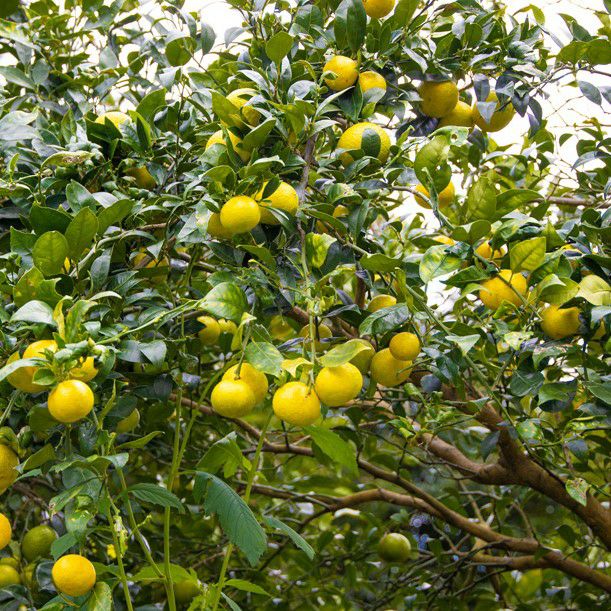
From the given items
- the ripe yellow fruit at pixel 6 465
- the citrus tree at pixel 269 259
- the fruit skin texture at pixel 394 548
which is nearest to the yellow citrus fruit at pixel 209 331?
the citrus tree at pixel 269 259

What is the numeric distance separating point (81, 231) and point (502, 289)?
1.70ft

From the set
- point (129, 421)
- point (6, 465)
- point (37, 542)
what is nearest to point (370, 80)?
point (129, 421)

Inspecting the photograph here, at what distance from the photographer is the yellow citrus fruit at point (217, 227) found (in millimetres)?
1023

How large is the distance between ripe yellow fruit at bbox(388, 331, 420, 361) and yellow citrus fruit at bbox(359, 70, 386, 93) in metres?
0.36

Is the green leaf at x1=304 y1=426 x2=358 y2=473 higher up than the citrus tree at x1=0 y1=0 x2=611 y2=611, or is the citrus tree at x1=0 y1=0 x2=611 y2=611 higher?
the citrus tree at x1=0 y1=0 x2=611 y2=611

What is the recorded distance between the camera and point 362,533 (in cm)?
222

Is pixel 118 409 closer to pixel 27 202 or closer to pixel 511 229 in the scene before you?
pixel 27 202

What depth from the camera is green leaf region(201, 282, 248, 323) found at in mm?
893

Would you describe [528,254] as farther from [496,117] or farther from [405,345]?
[496,117]

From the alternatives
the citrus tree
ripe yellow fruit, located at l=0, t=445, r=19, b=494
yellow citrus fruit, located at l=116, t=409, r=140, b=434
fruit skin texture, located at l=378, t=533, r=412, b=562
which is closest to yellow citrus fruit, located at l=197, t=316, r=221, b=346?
the citrus tree

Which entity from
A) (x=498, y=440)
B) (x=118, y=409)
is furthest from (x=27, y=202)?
(x=498, y=440)

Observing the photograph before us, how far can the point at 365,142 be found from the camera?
110 centimetres

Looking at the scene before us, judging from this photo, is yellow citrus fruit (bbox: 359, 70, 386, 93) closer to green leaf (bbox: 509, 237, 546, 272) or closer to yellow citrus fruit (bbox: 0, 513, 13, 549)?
green leaf (bbox: 509, 237, 546, 272)

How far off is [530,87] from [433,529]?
1.13 m
